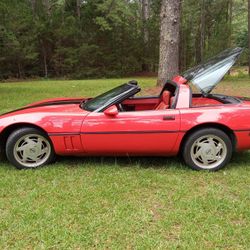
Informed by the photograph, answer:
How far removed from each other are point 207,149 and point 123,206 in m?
1.56

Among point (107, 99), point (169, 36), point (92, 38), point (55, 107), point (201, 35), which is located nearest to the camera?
point (107, 99)

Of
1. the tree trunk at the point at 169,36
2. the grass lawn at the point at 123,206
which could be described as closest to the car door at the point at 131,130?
the grass lawn at the point at 123,206

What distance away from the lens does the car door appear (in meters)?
4.62

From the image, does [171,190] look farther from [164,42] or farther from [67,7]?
[67,7]

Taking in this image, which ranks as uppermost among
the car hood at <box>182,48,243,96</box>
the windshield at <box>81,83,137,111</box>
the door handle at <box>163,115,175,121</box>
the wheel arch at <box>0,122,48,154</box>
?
the car hood at <box>182,48,243,96</box>

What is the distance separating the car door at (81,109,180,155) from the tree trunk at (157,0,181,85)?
7.31m

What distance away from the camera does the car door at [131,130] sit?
4621 mm

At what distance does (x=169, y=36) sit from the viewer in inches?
453

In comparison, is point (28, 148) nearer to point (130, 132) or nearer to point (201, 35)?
point (130, 132)

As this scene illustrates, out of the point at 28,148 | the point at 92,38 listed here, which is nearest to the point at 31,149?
the point at 28,148

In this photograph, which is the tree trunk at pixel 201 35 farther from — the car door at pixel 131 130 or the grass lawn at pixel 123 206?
the grass lawn at pixel 123 206

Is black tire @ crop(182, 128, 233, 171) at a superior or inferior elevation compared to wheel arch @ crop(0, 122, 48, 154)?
inferior

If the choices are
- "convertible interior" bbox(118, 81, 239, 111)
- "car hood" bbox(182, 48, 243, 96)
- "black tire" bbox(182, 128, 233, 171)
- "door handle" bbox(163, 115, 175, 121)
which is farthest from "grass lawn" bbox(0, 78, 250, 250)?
"car hood" bbox(182, 48, 243, 96)

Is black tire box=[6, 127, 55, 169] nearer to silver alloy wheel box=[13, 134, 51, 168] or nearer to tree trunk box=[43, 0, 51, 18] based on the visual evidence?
silver alloy wheel box=[13, 134, 51, 168]
